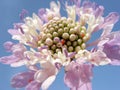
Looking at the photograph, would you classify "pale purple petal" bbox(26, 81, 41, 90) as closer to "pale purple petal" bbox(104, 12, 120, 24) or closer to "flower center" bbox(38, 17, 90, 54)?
"flower center" bbox(38, 17, 90, 54)

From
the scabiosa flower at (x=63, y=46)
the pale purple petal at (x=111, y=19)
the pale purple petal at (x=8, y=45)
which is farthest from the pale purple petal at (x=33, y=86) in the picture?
the pale purple petal at (x=111, y=19)

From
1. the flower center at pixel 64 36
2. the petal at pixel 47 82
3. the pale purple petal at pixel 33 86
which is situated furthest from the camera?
the flower center at pixel 64 36

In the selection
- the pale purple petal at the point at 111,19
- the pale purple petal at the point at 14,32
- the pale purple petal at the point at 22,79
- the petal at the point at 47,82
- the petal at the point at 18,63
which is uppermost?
the pale purple petal at the point at 14,32

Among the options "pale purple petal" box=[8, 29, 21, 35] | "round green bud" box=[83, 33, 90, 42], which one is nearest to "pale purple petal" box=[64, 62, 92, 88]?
"round green bud" box=[83, 33, 90, 42]

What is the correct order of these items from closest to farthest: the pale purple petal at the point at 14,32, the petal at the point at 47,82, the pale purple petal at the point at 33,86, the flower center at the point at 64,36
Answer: the petal at the point at 47,82, the pale purple petal at the point at 33,86, the flower center at the point at 64,36, the pale purple petal at the point at 14,32

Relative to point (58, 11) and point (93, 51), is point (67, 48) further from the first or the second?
point (58, 11)

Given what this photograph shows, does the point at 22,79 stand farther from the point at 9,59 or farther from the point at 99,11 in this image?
the point at 99,11

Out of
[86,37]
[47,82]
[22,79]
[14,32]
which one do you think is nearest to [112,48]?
[86,37]

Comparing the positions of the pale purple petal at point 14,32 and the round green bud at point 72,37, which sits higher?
the pale purple petal at point 14,32

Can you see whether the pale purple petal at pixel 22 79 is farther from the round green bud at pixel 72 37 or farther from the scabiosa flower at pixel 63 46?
the round green bud at pixel 72 37
